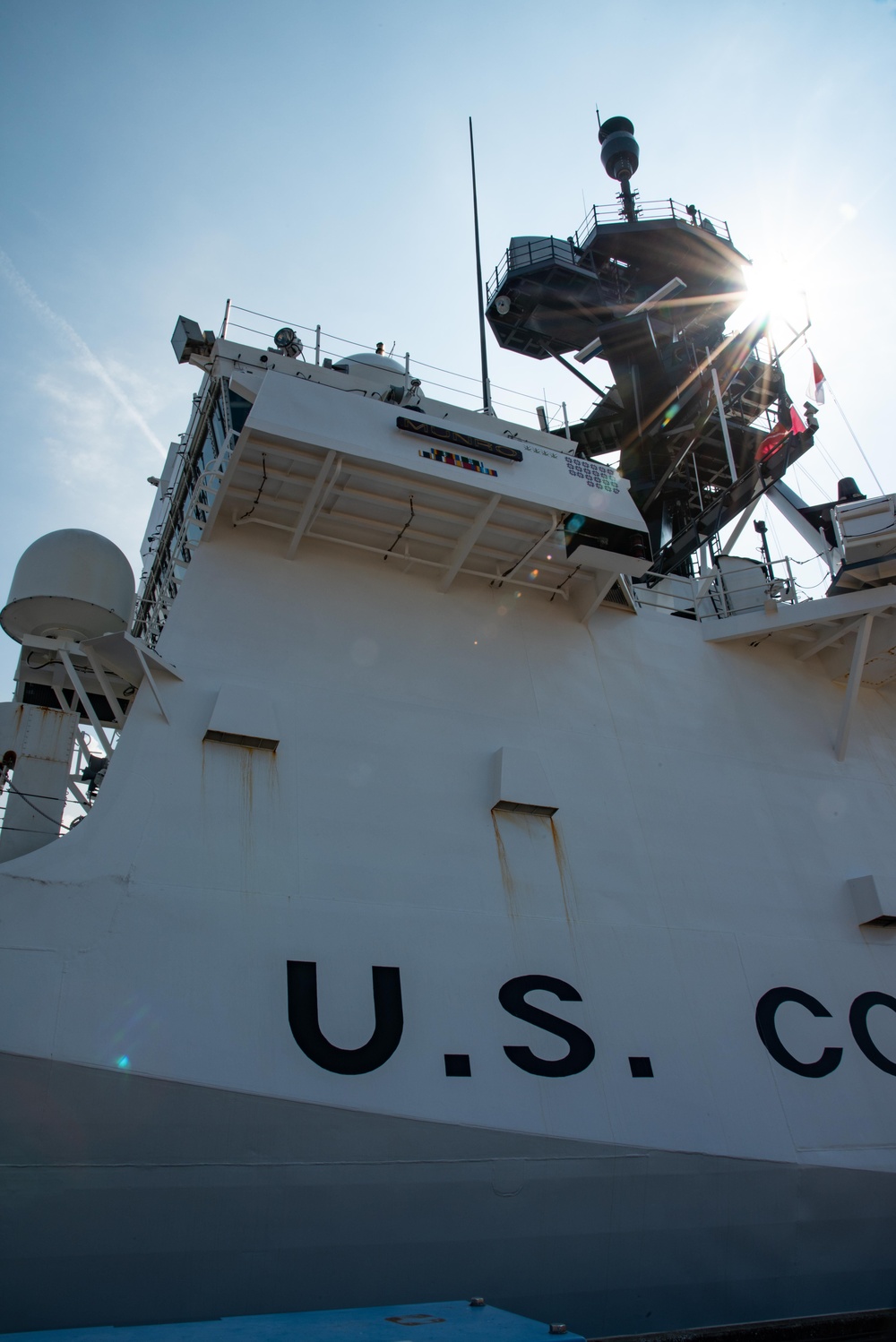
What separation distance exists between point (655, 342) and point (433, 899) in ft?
45.9

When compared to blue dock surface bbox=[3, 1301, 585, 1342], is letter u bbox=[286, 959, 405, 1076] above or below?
above

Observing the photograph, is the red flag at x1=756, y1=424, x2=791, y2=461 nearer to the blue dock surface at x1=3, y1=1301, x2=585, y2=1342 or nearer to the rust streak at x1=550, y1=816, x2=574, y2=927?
the rust streak at x1=550, y1=816, x2=574, y2=927

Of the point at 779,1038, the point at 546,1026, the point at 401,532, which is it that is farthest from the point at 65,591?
the point at 779,1038

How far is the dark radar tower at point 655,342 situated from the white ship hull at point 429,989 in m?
8.20

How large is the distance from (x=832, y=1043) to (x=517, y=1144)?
392 centimetres

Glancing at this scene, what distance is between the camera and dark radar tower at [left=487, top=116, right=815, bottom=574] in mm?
17453

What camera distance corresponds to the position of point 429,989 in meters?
7.33

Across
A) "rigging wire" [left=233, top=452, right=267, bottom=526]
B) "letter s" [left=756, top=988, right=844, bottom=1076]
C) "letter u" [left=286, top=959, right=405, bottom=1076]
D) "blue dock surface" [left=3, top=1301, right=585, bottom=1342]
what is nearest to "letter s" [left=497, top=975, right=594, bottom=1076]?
"letter u" [left=286, top=959, right=405, bottom=1076]

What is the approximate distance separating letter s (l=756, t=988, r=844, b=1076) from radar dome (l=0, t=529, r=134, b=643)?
26.2 feet

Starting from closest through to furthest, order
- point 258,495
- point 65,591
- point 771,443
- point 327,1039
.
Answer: point 327,1039 < point 65,591 < point 258,495 < point 771,443

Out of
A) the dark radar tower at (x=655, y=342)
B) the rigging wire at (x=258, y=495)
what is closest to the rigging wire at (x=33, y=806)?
the rigging wire at (x=258, y=495)

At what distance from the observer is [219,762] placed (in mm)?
8055

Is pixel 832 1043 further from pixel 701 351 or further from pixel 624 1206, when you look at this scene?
pixel 701 351

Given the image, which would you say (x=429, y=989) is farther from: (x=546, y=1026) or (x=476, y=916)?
(x=546, y=1026)
